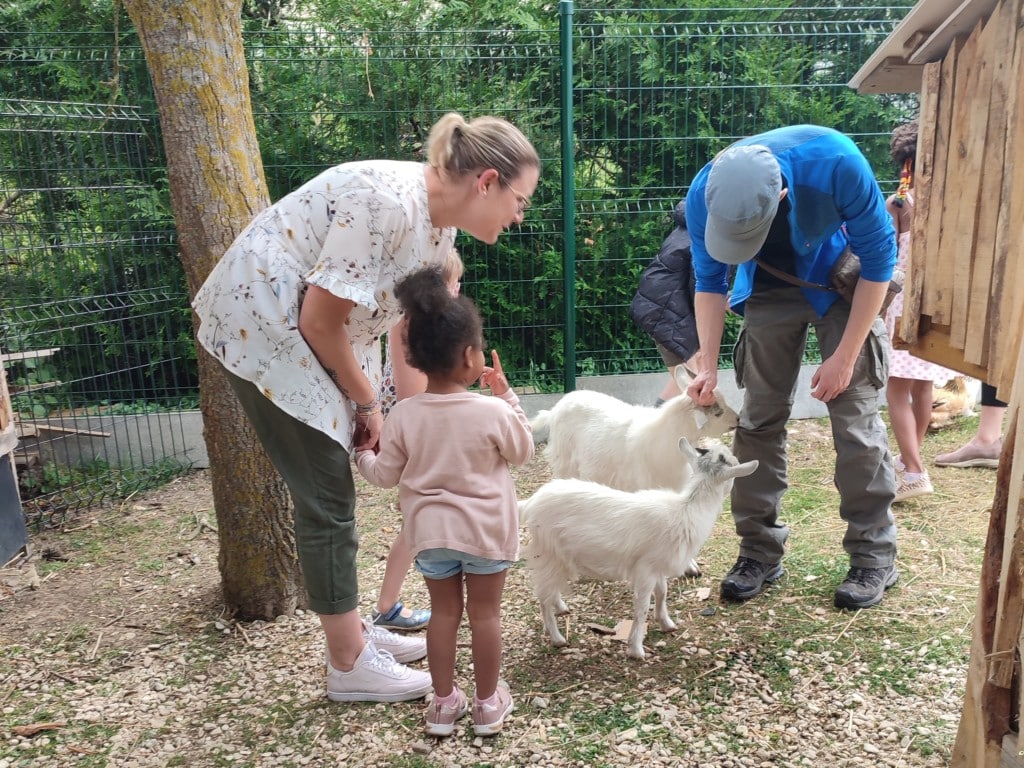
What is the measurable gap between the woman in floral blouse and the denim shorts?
360mm

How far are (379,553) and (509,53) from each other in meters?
4.22

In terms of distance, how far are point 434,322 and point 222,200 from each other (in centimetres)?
158

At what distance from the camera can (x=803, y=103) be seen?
682cm

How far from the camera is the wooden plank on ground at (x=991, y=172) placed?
2.08m

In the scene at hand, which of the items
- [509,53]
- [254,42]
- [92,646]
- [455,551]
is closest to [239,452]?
[92,646]

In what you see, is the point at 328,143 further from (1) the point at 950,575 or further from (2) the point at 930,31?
(1) the point at 950,575

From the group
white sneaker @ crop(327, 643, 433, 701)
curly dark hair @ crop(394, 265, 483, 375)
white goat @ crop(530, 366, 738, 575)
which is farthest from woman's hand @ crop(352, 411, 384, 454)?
white goat @ crop(530, 366, 738, 575)

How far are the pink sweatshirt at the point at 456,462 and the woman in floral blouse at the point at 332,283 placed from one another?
0.22 m

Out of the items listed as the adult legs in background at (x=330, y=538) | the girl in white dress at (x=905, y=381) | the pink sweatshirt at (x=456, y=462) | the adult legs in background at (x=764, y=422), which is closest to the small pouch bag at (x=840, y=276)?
the adult legs in background at (x=764, y=422)

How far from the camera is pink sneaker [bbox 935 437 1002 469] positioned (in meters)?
5.59

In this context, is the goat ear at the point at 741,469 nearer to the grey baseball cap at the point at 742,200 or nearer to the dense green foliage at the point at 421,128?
the grey baseball cap at the point at 742,200

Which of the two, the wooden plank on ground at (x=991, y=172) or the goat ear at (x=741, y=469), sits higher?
the wooden plank on ground at (x=991, y=172)

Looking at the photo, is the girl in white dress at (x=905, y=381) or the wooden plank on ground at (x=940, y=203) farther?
the girl in white dress at (x=905, y=381)

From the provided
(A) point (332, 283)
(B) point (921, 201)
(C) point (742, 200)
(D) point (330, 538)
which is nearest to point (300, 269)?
(A) point (332, 283)
